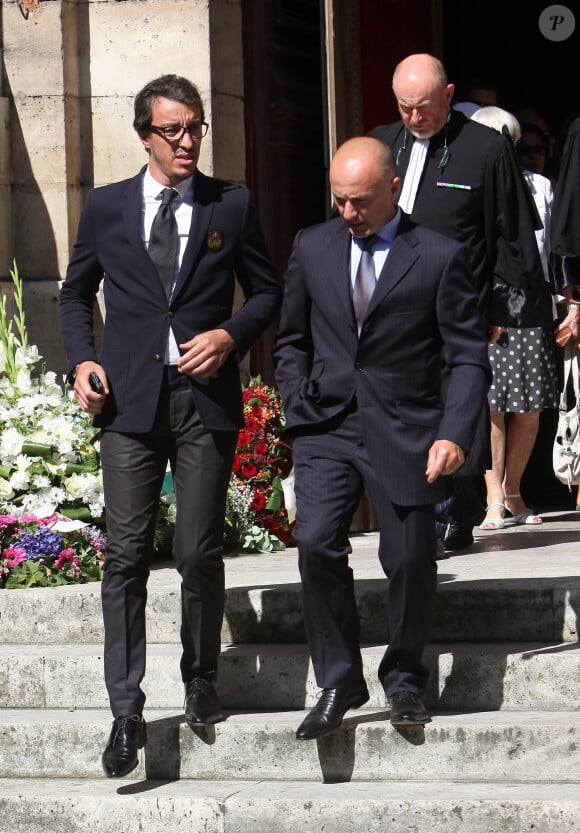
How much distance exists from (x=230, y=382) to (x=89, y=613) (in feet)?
4.56

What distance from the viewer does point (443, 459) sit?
5.10m

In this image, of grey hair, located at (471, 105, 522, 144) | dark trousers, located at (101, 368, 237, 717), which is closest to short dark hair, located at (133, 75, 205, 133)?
dark trousers, located at (101, 368, 237, 717)

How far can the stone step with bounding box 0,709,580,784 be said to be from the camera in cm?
527

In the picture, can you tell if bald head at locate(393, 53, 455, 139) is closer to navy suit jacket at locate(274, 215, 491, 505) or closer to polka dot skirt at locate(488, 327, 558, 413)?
navy suit jacket at locate(274, 215, 491, 505)

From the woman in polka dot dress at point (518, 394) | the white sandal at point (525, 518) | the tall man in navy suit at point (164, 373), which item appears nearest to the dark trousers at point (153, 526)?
the tall man in navy suit at point (164, 373)

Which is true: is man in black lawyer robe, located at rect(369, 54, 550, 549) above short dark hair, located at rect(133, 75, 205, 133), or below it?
below

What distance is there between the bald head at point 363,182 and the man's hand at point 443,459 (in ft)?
2.35

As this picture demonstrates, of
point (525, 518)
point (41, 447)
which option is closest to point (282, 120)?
point (525, 518)

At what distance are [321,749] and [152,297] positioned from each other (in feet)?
4.99

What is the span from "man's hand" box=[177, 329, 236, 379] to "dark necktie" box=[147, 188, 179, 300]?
0.66 ft

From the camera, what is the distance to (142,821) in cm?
523

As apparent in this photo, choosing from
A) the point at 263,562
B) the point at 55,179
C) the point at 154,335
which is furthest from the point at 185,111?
the point at 55,179

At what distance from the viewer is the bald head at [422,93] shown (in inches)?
247

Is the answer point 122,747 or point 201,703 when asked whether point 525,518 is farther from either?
point 122,747
